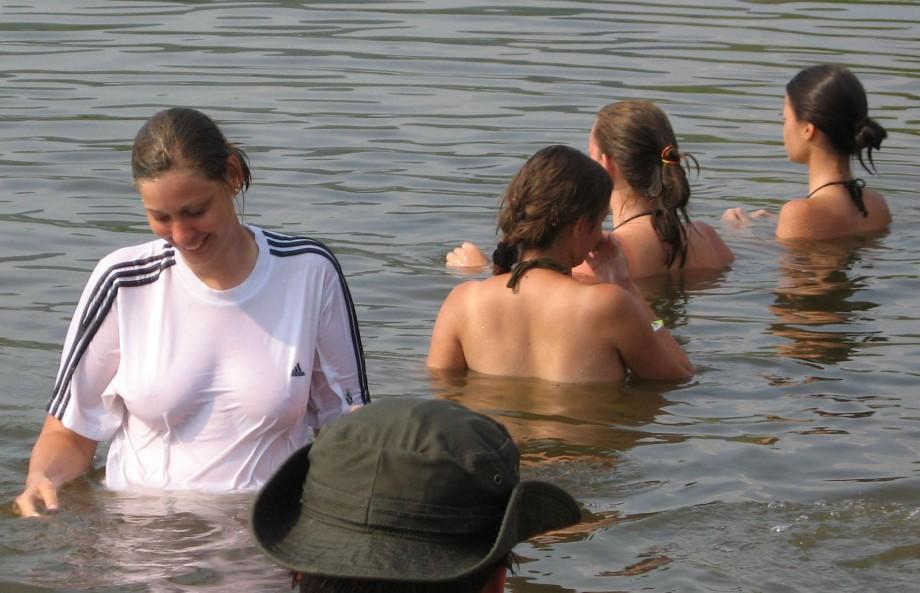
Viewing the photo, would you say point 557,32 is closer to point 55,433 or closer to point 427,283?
point 427,283

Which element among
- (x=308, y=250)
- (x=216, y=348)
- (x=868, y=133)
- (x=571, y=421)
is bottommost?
(x=571, y=421)

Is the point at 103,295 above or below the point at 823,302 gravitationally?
above

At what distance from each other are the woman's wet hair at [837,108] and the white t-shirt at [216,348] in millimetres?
5476

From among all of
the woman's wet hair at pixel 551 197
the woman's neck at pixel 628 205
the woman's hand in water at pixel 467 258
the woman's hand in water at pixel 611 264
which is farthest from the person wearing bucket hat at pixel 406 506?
the woman's hand in water at pixel 467 258

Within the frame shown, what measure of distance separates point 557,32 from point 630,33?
698 mm

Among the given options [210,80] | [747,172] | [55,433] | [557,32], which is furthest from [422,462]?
[557,32]

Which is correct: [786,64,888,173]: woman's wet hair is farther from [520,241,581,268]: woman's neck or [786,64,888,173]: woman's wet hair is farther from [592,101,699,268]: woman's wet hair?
[520,241,581,268]: woman's neck

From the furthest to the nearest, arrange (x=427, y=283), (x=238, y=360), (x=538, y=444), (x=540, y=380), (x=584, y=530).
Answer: (x=427, y=283) → (x=540, y=380) → (x=538, y=444) → (x=584, y=530) → (x=238, y=360)

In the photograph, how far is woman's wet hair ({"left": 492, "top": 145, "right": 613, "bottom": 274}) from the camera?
6.32m

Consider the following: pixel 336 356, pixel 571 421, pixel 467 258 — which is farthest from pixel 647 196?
pixel 336 356

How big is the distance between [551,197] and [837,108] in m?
3.79

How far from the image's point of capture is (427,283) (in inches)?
346

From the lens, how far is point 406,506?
2.38 metres

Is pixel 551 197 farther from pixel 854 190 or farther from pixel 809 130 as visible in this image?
pixel 854 190
